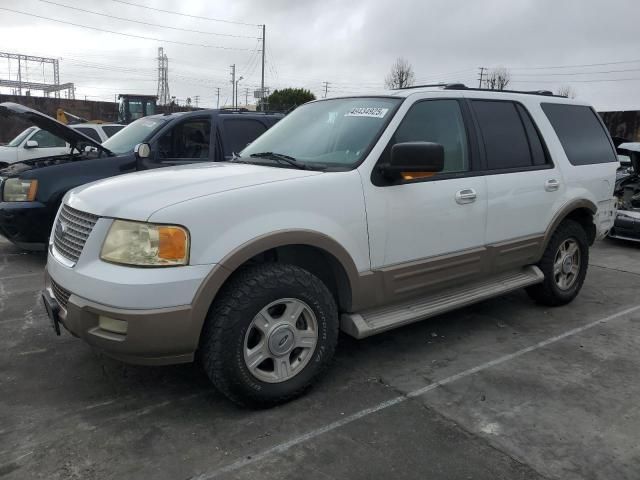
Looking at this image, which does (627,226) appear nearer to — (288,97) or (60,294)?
(60,294)

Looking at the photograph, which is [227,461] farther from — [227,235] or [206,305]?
[227,235]

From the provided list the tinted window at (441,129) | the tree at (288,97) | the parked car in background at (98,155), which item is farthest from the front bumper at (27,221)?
the tree at (288,97)

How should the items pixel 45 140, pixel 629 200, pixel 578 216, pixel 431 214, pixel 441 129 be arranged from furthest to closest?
pixel 45 140, pixel 629 200, pixel 578 216, pixel 441 129, pixel 431 214

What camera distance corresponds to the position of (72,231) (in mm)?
3133

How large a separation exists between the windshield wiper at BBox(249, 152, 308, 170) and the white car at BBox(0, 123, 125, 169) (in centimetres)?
772

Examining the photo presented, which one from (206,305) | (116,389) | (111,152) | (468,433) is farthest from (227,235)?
(111,152)

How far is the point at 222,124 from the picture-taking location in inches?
283

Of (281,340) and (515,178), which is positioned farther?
(515,178)

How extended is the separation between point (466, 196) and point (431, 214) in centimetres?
38

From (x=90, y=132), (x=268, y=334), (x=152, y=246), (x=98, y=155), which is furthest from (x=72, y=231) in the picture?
(x=90, y=132)

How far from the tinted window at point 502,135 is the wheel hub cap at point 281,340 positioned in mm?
2110

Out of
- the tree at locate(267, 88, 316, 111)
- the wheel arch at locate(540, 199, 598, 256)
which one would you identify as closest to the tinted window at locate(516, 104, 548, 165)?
the wheel arch at locate(540, 199, 598, 256)

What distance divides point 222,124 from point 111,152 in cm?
144

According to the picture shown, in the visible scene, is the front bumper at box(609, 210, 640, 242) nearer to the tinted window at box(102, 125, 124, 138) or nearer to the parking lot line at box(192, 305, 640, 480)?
the parking lot line at box(192, 305, 640, 480)
